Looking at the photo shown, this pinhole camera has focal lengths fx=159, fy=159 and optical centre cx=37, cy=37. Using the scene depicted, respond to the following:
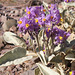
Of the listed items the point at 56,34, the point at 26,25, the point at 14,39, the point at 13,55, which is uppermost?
the point at 26,25

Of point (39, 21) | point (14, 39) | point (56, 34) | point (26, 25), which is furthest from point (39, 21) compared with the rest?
point (14, 39)

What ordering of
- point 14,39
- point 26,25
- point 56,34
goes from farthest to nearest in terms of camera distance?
1. point 14,39
2. point 56,34
3. point 26,25

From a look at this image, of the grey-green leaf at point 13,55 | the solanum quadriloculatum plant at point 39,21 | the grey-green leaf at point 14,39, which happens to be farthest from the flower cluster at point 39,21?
the grey-green leaf at point 14,39

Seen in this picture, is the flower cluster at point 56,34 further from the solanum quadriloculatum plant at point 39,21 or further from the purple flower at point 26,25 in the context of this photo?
the purple flower at point 26,25

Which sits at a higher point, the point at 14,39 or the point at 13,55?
the point at 14,39

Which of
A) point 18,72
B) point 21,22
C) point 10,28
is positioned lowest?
point 18,72

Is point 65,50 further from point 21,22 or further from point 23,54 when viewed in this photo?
point 21,22

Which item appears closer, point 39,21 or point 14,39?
point 39,21

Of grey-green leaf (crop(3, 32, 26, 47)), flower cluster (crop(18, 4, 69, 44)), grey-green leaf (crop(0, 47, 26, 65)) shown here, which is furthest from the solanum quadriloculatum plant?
grey-green leaf (crop(3, 32, 26, 47))

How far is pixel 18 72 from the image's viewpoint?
102 inches

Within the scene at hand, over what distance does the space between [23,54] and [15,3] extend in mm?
4224

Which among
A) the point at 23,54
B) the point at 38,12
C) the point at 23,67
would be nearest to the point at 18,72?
the point at 23,67

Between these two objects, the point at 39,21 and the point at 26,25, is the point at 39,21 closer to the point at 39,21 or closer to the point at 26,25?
the point at 39,21

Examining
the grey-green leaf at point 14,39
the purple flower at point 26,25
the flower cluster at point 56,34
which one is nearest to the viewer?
the purple flower at point 26,25
